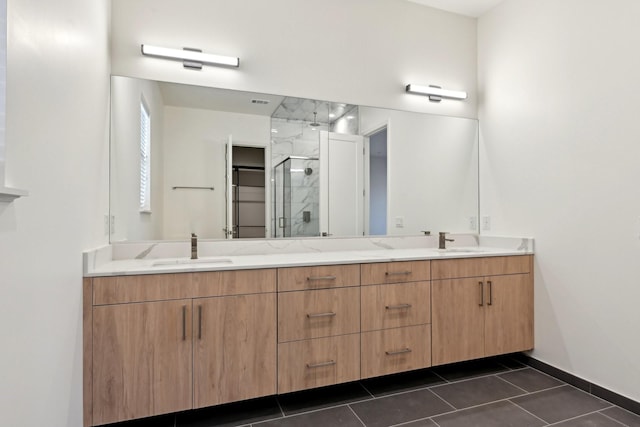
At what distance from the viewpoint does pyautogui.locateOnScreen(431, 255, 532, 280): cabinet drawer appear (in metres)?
2.26

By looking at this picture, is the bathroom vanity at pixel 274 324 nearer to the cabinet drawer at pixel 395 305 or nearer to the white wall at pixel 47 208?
the cabinet drawer at pixel 395 305

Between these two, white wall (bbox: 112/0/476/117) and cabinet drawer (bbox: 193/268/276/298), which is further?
white wall (bbox: 112/0/476/117)

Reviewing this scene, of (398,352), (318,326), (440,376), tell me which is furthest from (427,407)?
(318,326)

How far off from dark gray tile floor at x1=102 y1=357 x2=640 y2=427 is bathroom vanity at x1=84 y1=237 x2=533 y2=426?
0.16 metres

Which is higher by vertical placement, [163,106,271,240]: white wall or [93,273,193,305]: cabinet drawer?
[163,106,271,240]: white wall

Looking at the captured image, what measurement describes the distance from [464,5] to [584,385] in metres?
2.95

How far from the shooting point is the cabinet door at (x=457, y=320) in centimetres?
223

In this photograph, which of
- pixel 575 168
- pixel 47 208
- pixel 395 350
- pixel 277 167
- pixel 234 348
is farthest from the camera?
pixel 277 167

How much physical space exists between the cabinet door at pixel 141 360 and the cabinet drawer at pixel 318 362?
0.50m

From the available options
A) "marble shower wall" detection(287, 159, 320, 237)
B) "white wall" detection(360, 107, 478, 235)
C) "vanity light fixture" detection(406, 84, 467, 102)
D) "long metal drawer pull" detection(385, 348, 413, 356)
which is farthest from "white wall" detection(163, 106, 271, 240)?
"vanity light fixture" detection(406, 84, 467, 102)

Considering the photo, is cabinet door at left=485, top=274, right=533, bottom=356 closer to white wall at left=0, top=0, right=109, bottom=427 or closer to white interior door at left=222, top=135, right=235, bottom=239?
white interior door at left=222, top=135, right=235, bottom=239

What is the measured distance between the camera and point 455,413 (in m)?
1.90

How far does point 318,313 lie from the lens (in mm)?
1947

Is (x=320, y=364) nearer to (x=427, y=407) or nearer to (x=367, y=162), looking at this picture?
(x=427, y=407)
